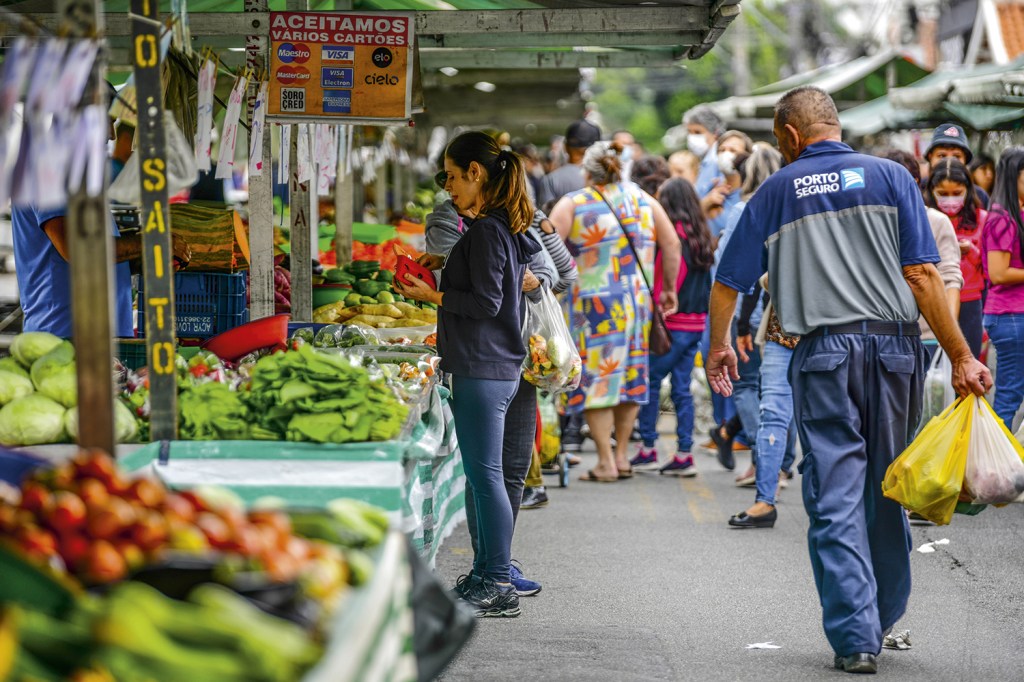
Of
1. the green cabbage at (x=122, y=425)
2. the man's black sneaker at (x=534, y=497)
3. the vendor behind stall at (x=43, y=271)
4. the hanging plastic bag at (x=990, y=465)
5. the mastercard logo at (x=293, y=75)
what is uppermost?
the mastercard logo at (x=293, y=75)

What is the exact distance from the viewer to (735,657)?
5309 mm

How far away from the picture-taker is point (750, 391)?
9117 mm

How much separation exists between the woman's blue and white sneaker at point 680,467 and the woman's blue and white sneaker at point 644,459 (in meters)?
0.20

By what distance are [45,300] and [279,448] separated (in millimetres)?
2260

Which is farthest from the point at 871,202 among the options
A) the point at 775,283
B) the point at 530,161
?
the point at 530,161

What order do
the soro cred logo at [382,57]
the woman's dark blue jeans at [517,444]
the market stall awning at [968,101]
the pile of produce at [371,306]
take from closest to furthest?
1. the woman's dark blue jeans at [517,444]
2. the soro cred logo at [382,57]
3. the pile of produce at [371,306]
4. the market stall awning at [968,101]

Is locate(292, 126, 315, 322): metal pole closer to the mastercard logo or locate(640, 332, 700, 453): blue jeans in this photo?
the mastercard logo

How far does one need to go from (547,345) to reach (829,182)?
1974 mm

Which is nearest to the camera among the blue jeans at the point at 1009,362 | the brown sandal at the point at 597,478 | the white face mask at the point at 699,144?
the blue jeans at the point at 1009,362

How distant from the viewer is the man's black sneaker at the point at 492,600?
5.84 m

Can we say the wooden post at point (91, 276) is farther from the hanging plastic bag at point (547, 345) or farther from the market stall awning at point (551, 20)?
the hanging plastic bag at point (547, 345)

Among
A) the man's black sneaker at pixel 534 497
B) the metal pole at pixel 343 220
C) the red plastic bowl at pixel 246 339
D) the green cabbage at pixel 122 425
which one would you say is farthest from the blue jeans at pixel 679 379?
the green cabbage at pixel 122 425

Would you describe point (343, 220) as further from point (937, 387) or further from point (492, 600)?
point (492, 600)

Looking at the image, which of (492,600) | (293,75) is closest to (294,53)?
(293,75)
